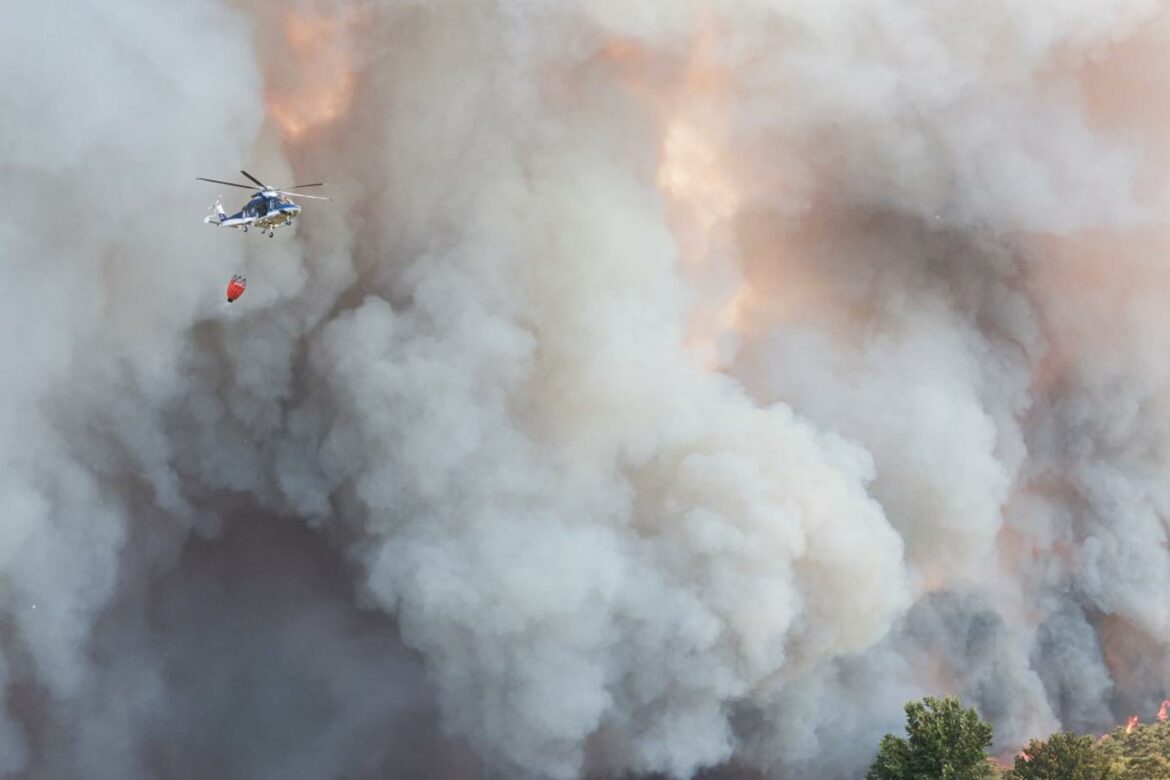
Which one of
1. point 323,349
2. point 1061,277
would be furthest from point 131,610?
point 1061,277

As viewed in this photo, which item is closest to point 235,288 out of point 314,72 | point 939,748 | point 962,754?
point 314,72

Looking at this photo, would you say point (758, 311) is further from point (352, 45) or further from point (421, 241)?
point (352, 45)

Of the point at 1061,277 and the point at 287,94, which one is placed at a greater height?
the point at 1061,277

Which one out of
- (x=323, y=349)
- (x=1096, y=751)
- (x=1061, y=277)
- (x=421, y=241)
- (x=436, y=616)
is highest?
(x=1061, y=277)

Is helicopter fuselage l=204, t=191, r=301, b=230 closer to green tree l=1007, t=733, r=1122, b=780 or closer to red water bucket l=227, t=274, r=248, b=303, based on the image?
red water bucket l=227, t=274, r=248, b=303

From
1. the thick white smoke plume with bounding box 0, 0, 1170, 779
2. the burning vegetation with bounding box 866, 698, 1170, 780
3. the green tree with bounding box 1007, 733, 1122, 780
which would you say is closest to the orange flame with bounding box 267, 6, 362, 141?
the thick white smoke plume with bounding box 0, 0, 1170, 779

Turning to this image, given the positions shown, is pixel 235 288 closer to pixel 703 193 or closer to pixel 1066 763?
pixel 703 193

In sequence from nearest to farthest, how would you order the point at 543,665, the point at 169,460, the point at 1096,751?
1. the point at 1096,751
2. the point at 543,665
3. the point at 169,460
